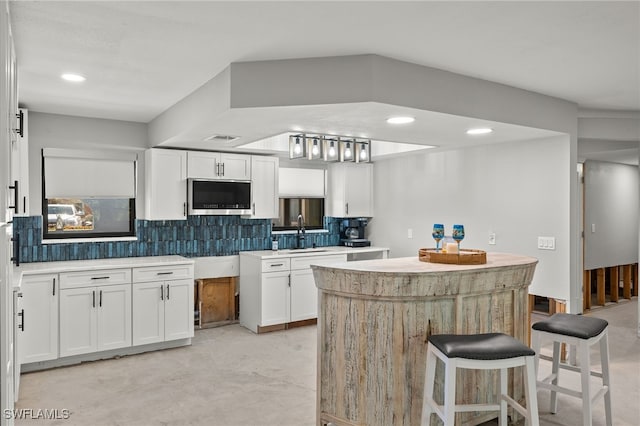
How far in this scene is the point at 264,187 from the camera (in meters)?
5.68

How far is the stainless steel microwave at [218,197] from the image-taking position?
5.12 m

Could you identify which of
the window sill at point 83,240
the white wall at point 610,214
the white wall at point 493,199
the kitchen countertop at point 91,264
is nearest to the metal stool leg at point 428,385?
the white wall at point 493,199

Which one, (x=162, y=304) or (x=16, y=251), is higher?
(x=16, y=251)

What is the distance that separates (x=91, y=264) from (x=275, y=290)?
195 centimetres

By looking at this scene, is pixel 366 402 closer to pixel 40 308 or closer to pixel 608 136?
pixel 40 308

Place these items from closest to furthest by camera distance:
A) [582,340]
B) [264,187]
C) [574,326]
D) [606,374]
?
[582,340], [574,326], [606,374], [264,187]

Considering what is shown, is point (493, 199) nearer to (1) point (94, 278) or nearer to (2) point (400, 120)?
(2) point (400, 120)

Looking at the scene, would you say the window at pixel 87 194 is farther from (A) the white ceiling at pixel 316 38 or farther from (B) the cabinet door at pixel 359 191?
(B) the cabinet door at pixel 359 191

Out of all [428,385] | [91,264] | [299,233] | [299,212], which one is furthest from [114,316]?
[428,385]

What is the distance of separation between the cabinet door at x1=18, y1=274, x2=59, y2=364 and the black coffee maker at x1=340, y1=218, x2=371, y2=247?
3675 mm

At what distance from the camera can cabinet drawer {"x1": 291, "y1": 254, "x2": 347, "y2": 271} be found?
5.41 meters

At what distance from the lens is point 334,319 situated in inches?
115

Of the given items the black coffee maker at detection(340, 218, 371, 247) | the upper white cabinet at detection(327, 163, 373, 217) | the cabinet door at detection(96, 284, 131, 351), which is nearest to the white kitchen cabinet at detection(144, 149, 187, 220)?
the cabinet door at detection(96, 284, 131, 351)

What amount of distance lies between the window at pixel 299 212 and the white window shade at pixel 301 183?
85 millimetres
